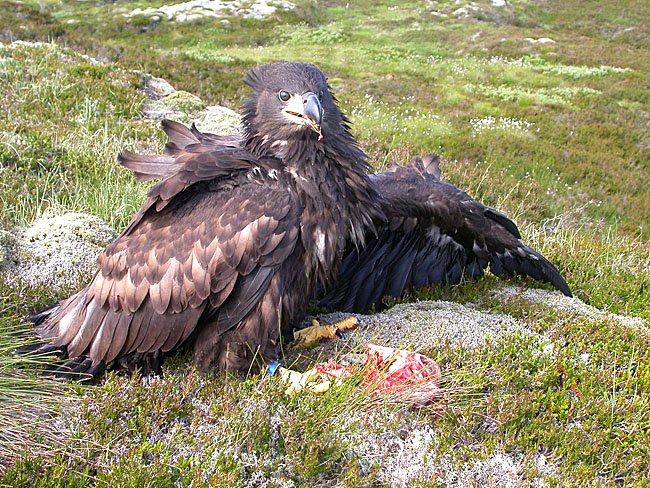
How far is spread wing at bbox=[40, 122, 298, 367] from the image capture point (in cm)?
381

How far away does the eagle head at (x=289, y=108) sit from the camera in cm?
395

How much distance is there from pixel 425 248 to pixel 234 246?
2.43 metres

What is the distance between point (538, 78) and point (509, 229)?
20462mm

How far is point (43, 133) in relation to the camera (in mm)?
8195

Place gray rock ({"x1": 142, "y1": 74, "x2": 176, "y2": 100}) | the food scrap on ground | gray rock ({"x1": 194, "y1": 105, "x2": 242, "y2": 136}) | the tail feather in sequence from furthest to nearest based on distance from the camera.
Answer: gray rock ({"x1": 142, "y1": 74, "x2": 176, "y2": 100})
gray rock ({"x1": 194, "y1": 105, "x2": 242, "y2": 136})
the tail feather
the food scrap on ground

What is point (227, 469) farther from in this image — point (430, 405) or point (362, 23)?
point (362, 23)

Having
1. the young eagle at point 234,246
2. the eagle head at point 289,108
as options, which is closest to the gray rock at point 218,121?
the eagle head at point 289,108

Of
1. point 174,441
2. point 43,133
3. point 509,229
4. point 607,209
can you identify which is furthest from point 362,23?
point 174,441

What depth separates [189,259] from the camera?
3.84 meters

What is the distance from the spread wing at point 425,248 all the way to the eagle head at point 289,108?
110 cm

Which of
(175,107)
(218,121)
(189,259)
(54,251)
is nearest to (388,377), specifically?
(189,259)

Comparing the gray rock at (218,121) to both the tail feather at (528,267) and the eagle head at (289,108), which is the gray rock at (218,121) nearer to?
the tail feather at (528,267)

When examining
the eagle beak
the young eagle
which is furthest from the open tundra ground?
the eagle beak

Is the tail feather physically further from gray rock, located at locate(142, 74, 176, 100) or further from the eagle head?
gray rock, located at locate(142, 74, 176, 100)
